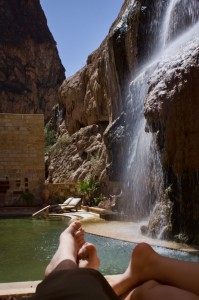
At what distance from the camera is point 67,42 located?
36.9 meters

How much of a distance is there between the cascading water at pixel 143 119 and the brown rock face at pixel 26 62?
22960 millimetres

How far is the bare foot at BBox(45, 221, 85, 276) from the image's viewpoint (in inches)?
62.7

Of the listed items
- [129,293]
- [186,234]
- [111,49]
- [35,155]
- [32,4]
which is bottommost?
[186,234]

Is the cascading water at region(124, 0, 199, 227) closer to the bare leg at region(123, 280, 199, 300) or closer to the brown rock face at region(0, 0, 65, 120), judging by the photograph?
the bare leg at region(123, 280, 199, 300)

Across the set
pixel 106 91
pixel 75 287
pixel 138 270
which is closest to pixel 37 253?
pixel 138 270

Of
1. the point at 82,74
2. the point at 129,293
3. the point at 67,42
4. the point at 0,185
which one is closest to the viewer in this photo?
the point at 129,293

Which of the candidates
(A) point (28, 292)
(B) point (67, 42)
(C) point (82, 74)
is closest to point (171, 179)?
(A) point (28, 292)

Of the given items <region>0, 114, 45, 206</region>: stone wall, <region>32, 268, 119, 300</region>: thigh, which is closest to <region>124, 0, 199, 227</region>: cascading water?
<region>0, 114, 45, 206</region>: stone wall

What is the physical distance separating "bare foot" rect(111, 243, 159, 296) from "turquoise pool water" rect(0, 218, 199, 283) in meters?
2.95

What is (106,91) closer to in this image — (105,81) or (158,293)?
(105,81)

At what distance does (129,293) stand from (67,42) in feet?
122

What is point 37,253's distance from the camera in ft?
19.5

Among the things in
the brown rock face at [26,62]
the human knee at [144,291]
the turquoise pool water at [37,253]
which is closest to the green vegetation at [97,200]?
the turquoise pool water at [37,253]

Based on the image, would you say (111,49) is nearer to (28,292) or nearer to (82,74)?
(82,74)
